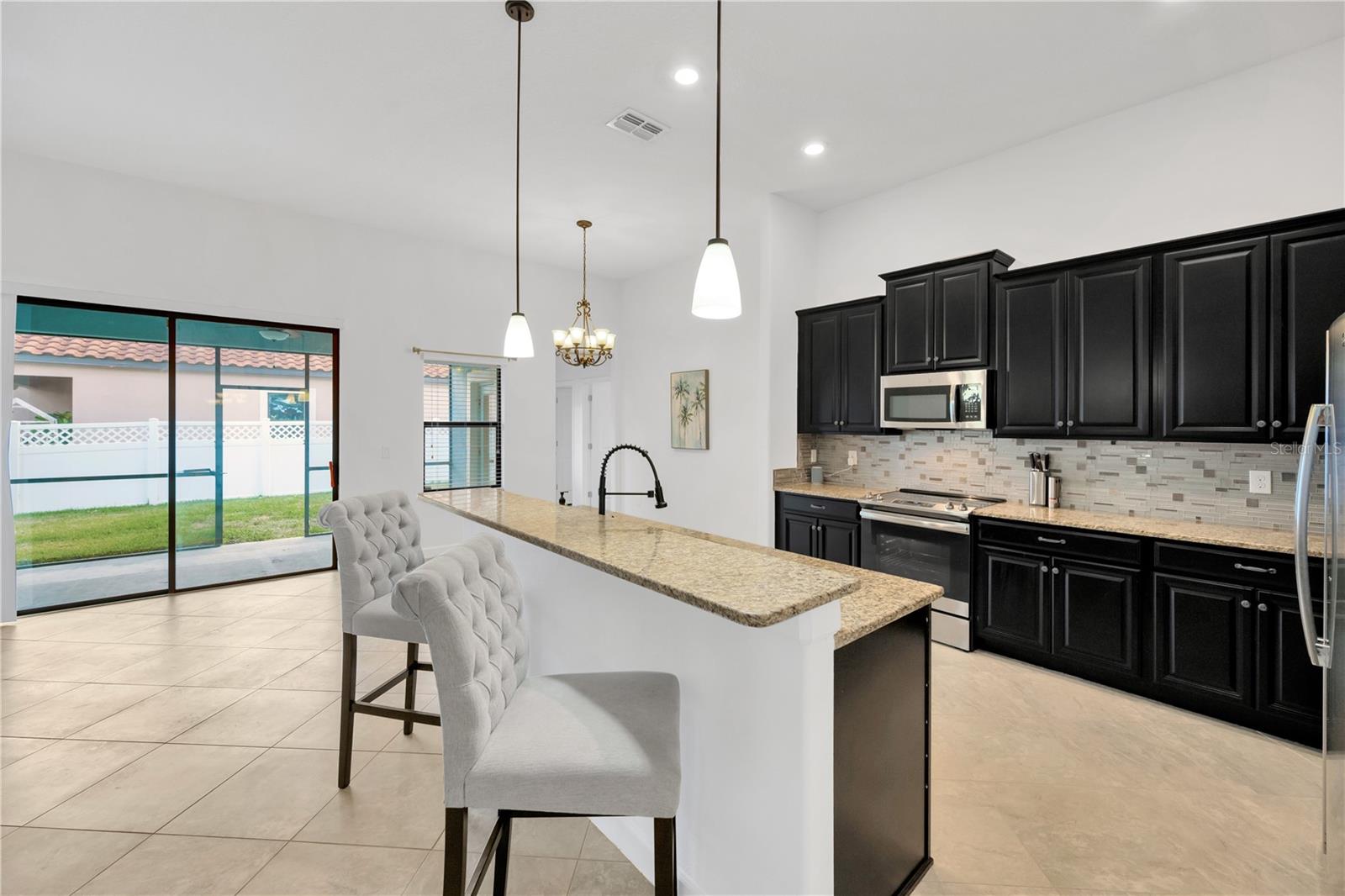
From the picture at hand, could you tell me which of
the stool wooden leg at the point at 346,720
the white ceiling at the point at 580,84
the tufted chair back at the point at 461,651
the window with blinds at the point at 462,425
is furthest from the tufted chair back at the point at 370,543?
the window with blinds at the point at 462,425

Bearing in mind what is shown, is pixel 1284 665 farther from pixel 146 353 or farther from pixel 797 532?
pixel 146 353

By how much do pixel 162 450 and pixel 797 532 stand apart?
502 centimetres

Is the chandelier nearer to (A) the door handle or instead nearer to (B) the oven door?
(B) the oven door

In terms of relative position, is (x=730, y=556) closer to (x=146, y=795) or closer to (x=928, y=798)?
(x=928, y=798)

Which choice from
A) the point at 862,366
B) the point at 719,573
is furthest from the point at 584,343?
the point at 719,573

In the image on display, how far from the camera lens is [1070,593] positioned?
312 cm

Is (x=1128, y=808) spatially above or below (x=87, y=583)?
below

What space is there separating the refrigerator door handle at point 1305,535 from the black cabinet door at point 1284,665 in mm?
794

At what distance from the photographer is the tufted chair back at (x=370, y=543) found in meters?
2.12

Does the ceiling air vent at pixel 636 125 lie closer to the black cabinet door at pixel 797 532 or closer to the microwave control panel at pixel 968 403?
the microwave control panel at pixel 968 403

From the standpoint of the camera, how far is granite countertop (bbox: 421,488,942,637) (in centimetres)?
114

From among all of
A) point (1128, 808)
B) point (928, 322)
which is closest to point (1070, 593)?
point (1128, 808)

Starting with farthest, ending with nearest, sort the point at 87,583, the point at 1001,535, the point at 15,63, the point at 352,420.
Answer: the point at 352,420 < the point at 87,583 < the point at 1001,535 < the point at 15,63

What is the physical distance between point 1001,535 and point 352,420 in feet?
17.4
